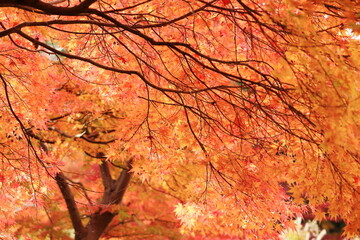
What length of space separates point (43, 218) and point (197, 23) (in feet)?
27.7

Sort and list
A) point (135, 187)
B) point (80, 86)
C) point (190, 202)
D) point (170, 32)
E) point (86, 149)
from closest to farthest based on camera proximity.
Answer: point (170, 32) < point (190, 202) < point (80, 86) < point (86, 149) < point (135, 187)

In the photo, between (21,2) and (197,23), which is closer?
(21,2)

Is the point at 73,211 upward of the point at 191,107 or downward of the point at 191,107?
upward

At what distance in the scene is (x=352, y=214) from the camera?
10.0ft

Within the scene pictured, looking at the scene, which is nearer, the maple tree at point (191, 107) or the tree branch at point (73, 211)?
the maple tree at point (191, 107)

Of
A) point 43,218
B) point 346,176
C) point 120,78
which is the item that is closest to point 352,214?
point 346,176

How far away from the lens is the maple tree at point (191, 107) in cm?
264

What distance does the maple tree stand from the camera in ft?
8.67

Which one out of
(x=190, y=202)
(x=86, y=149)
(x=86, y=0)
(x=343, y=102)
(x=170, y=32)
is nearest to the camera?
(x=343, y=102)

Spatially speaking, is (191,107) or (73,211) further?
(73,211)

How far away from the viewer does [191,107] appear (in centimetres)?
344

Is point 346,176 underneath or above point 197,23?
underneath

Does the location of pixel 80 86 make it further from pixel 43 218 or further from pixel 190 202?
pixel 43 218

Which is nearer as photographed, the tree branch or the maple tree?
the maple tree
